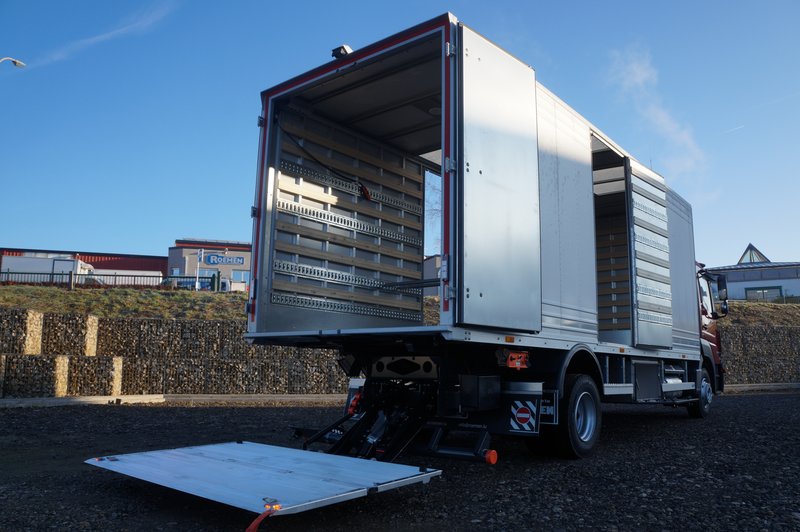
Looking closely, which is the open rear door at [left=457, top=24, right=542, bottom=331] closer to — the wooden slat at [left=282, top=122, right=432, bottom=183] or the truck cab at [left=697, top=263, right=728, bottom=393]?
the wooden slat at [left=282, top=122, right=432, bottom=183]

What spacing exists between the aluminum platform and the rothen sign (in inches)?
1645

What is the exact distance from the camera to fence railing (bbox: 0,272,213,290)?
22359mm

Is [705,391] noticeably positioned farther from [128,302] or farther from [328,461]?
[128,302]

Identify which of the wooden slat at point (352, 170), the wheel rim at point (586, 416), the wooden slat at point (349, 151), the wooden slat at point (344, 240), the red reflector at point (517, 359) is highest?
the wooden slat at point (349, 151)

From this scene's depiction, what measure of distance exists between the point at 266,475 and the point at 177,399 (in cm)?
970

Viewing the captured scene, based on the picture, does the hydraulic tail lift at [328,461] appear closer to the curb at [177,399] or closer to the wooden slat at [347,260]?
the wooden slat at [347,260]

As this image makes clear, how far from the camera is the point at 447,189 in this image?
15.1 ft

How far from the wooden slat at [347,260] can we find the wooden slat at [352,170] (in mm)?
988

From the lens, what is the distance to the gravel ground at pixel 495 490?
12.3 ft

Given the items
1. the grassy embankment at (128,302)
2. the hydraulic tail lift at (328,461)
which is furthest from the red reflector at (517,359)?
the grassy embankment at (128,302)


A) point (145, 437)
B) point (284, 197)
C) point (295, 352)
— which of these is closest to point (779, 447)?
point (284, 197)

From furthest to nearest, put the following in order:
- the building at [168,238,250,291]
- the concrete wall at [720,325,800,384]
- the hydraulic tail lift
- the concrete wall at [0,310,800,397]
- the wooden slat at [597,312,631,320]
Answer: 1. the building at [168,238,250,291]
2. the concrete wall at [720,325,800,384]
3. the concrete wall at [0,310,800,397]
4. the wooden slat at [597,312,631,320]
5. the hydraulic tail lift

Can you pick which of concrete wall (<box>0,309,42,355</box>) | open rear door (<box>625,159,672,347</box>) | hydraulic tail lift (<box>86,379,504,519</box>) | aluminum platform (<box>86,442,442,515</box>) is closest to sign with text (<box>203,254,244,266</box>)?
concrete wall (<box>0,309,42,355</box>)

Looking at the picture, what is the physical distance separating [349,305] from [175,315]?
13067mm
